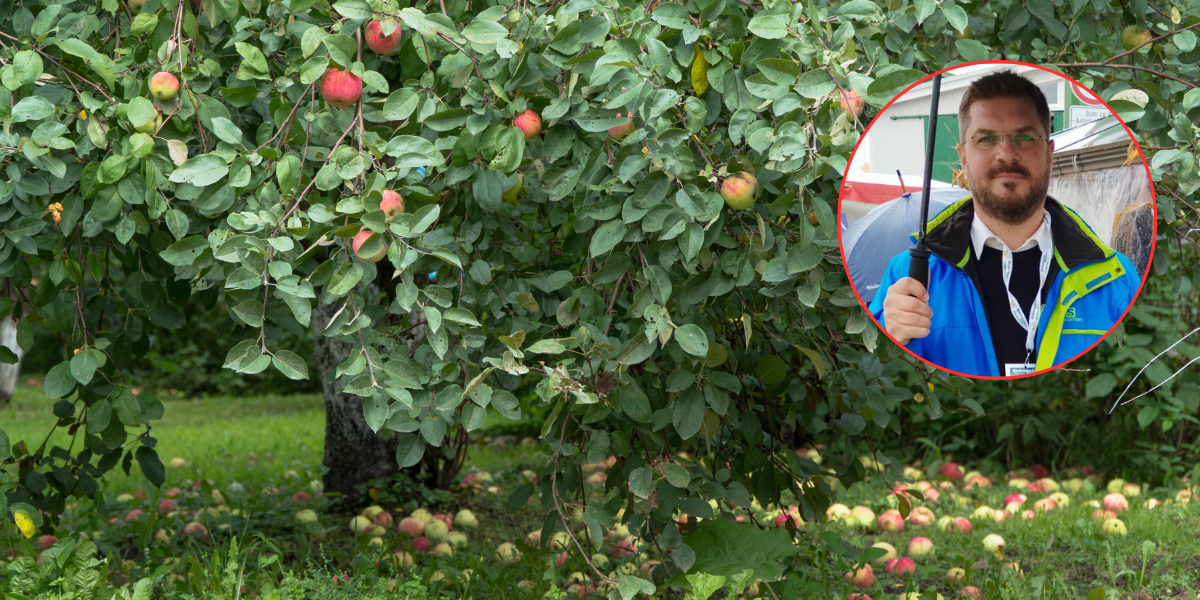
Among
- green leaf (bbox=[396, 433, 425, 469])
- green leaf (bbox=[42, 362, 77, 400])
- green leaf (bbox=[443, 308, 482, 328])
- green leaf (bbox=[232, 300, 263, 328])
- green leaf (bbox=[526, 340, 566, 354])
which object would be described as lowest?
green leaf (bbox=[396, 433, 425, 469])

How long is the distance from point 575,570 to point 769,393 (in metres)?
0.86

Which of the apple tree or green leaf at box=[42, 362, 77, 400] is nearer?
the apple tree

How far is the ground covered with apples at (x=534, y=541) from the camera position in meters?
2.24

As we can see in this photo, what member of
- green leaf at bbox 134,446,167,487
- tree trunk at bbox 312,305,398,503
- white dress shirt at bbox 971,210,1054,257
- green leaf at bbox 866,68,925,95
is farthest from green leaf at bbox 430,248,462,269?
tree trunk at bbox 312,305,398,503

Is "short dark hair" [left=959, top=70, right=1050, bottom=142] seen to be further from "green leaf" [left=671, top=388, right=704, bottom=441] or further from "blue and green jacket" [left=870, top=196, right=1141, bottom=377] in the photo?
"green leaf" [left=671, top=388, right=704, bottom=441]

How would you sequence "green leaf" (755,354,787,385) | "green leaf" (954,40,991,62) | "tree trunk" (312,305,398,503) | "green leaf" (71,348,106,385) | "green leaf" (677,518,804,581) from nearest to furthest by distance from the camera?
"green leaf" (954,40,991,62) < "green leaf" (71,348,106,385) < "green leaf" (755,354,787,385) < "green leaf" (677,518,804,581) < "tree trunk" (312,305,398,503)

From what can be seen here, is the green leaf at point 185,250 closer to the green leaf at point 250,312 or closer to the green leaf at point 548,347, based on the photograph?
the green leaf at point 250,312

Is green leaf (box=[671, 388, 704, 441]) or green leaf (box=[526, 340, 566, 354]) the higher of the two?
green leaf (box=[526, 340, 566, 354])

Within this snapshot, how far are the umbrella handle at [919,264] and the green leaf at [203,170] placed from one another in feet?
3.38

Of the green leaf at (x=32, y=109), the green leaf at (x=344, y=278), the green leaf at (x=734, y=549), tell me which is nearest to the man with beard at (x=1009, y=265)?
the green leaf at (x=344, y=278)

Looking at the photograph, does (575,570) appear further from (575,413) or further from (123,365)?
(123,365)

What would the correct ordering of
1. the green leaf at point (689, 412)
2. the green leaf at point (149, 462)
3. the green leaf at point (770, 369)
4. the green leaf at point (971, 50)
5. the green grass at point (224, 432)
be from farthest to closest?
the green grass at point (224, 432)
the green leaf at point (149, 462)
the green leaf at point (770, 369)
the green leaf at point (689, 412)
the green leaf at point (971, 50)

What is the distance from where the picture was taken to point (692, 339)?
134cm

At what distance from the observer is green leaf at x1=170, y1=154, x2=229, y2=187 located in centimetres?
132
